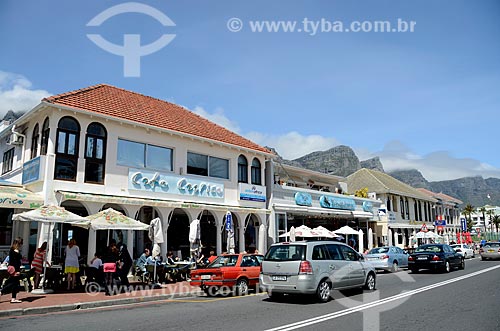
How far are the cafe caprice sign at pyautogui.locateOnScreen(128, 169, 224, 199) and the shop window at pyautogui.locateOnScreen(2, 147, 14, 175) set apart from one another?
22.9 feet

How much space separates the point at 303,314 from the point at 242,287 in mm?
4408

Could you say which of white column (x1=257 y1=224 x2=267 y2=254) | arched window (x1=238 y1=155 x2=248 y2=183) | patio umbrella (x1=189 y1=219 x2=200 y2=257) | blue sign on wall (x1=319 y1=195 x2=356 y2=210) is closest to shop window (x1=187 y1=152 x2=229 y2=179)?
arched window (x1=238 y1=155 x2=248 y2=183)

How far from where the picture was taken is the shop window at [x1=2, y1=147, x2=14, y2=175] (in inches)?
823

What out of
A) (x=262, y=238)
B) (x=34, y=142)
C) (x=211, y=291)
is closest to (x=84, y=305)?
(x=211, y=291)

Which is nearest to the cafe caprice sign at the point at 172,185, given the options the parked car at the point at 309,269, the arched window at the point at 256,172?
the arched window at the point at 256,172

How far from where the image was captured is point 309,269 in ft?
36.7

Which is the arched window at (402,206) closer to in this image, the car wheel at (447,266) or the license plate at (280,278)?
the car wheel at (447,266)

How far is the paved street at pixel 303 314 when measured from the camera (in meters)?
8.49

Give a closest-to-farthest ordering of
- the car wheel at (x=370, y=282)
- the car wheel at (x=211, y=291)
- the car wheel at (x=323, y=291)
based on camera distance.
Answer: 1. the car wheel at (x=323, y=291)
2. the car wheel at (x=370, y=282)
3. the car wheel at (x=211, y=291)

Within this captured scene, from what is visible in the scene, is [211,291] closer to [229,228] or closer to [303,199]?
[229,228]

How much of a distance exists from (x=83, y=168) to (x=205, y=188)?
625 cm

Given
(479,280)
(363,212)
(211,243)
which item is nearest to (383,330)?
(479,280)

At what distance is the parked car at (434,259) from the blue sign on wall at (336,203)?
8.36 meters

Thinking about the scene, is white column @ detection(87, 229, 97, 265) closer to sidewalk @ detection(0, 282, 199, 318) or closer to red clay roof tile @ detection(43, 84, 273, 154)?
sidewalk @ detection(0, 282, 199, 318)
